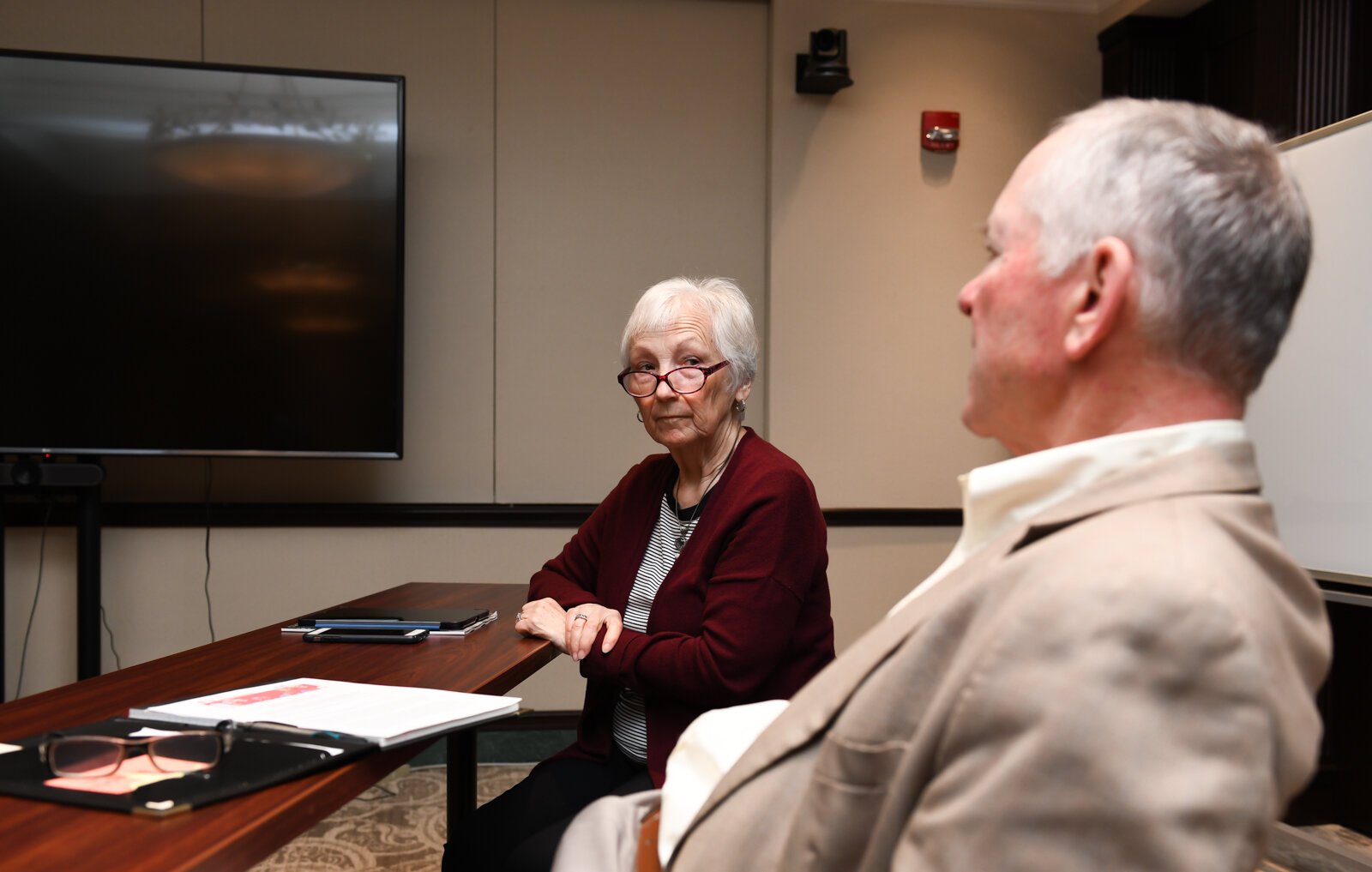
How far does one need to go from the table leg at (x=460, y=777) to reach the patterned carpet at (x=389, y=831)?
0.63 metres

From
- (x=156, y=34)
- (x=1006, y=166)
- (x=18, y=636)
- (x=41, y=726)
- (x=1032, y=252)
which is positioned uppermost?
(x=156, y=34)

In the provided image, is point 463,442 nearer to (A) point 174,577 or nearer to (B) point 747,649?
(A) point 174,577

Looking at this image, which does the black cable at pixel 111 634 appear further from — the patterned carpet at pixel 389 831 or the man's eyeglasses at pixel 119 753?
the man's eyeglasses at pixel 119 753

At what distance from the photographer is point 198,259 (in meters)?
3.25

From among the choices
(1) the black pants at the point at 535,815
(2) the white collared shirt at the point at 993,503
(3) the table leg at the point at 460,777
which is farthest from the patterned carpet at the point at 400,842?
(2) the white collared shirt at the point at 993,503

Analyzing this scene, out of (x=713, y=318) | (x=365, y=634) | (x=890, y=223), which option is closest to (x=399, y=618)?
(x=365, y=634)

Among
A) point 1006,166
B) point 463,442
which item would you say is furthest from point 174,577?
point 1006,166

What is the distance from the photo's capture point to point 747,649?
61.9 inches

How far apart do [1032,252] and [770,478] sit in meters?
0.89

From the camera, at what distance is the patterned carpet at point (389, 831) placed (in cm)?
256

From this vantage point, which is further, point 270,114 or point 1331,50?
point 270,114

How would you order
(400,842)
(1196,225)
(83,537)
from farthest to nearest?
(83,537)
(400,842)
(1196,225)

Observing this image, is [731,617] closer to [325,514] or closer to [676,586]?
[676,586]

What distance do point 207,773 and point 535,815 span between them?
0.70 meters
